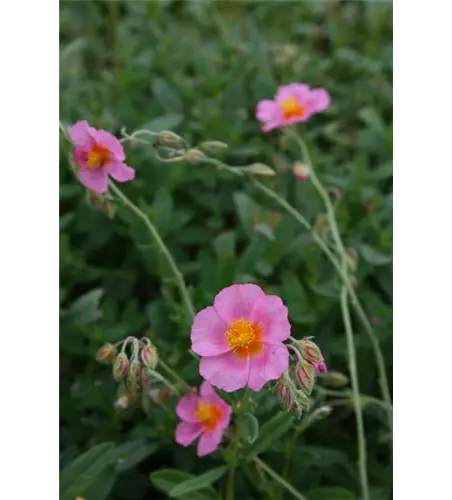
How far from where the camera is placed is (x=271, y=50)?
164 cm

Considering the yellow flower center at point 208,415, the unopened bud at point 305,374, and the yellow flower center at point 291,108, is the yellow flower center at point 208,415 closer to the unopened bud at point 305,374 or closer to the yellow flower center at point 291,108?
the unopened bud at point 305,374

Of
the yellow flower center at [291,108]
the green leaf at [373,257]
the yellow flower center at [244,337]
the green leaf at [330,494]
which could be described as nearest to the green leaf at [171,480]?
the green leaf at [330,494]

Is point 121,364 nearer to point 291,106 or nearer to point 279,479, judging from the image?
point 279,479

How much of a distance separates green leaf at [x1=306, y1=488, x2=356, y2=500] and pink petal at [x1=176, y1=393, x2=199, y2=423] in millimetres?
175

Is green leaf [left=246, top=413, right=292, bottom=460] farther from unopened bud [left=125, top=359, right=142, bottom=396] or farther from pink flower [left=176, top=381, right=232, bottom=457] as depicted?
unopened bud [left=125, top=359, right=142, bottom=396]

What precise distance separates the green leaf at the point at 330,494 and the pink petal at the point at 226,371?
0.27m

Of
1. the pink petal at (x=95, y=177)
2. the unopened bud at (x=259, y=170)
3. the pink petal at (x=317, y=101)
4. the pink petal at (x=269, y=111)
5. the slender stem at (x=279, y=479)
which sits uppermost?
the pink petal at (x=317, y=101)

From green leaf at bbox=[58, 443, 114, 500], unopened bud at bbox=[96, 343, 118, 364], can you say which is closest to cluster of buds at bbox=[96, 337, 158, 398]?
unopened bud at bbox=[96, 343, 118, 364]

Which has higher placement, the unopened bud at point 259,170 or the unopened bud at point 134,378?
the unopened bud at point 259,170

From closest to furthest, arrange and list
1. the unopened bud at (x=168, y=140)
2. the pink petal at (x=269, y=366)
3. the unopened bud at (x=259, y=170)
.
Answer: the pink petal at (x=269, y=366) → the unopened bud at (x=168, y=140) → the unopened bud at (x=259, y=170)

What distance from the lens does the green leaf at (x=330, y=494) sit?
2.91 ft

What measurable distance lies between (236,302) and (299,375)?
3.4 inches

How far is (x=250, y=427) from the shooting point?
835 mm
